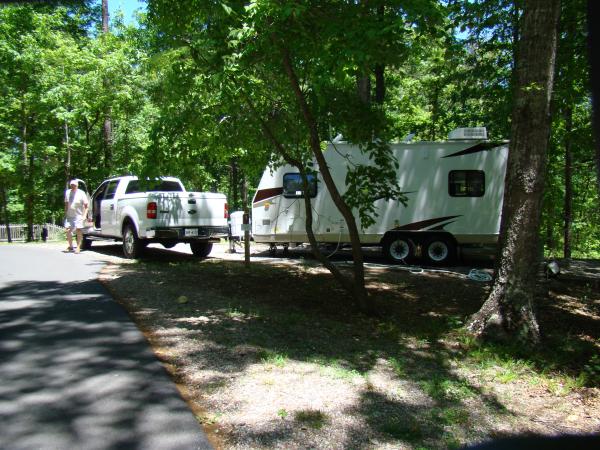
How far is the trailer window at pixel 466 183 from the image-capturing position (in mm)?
12547

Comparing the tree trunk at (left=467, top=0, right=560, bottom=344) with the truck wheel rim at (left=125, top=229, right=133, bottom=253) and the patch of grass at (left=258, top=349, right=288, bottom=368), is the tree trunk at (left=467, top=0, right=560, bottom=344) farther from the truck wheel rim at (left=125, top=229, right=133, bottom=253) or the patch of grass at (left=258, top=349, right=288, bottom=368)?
the truck wheel rim at (left=125, top=229, right=133, bottom=253)

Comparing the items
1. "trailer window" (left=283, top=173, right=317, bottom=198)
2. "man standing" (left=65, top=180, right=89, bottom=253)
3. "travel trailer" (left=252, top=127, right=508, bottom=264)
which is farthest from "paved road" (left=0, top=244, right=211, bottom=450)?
"travel trailer" (left=252, top=127, right=508, bottom=264)

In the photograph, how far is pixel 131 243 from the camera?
11000mm

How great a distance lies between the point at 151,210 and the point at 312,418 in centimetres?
805

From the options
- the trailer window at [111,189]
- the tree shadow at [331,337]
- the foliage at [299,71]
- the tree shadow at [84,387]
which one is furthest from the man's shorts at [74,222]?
the tree shadow at [84,387]

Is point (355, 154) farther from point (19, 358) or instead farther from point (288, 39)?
point (19, 358)

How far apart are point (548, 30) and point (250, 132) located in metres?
4.19

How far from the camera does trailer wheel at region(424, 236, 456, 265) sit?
1251cm


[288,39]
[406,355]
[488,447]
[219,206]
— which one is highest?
[288,39]

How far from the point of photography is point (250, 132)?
7.75m

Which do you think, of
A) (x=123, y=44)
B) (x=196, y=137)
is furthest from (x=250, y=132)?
(x=123, y=44)

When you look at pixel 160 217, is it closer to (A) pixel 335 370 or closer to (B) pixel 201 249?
(B) pixel 201 249

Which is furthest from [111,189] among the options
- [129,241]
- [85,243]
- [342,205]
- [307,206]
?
[342,205]

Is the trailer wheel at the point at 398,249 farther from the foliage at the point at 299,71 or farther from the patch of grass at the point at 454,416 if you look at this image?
the patch of grass at the point at 454,416
